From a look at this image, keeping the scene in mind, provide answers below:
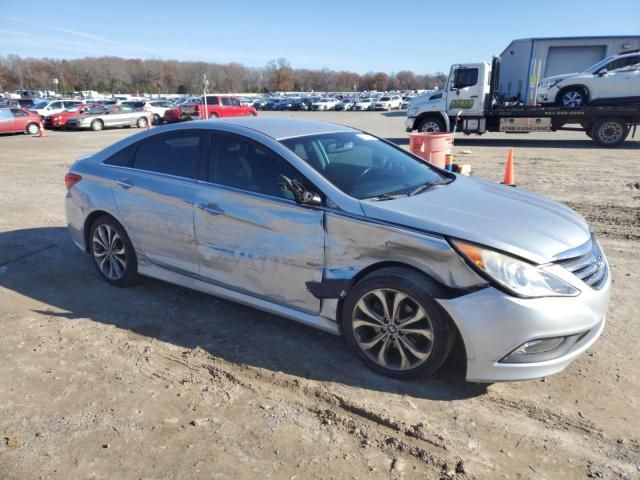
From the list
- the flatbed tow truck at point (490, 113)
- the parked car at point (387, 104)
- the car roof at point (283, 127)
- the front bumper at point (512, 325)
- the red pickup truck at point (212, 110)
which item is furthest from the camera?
the parked car at point (387, 104)

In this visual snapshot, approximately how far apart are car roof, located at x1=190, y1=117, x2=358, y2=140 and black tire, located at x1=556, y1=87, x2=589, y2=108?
15898 mm

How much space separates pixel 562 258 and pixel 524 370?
70 centimetres

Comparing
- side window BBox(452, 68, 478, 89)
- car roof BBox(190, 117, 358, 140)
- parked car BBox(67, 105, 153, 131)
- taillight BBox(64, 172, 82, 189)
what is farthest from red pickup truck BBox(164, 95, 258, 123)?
car roof BBox(190, 117, 358, 140)

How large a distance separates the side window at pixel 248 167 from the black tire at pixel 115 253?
1.25 metres

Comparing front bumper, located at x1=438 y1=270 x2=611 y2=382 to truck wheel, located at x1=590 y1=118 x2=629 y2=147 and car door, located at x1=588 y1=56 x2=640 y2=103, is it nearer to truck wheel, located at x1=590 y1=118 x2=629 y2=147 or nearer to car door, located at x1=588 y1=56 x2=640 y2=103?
truck wheel, located at x1=590 y1=118 x2=629 y2=147

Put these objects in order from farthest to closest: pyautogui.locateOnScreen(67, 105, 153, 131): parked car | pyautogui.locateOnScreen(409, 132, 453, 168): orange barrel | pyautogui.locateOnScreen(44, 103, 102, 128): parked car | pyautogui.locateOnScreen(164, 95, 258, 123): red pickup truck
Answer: pyautogui.locateOnScreen(164, 95, 258, 123): red pickup truck → pyautogui.locateOnScreen(44, 103, 102, 128): parked car → pyautogui.locateOnScreen(67, 105, 153, 131): parked car → pyautogui.locateOnScreen(409, 132, 453, 168): orange barrel

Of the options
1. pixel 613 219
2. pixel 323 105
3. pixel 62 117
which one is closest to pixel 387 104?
pixel 323 105

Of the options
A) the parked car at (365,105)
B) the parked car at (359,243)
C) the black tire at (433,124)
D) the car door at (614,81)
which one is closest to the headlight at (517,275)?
the parked car at (359,243)

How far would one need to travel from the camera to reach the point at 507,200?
145 inches

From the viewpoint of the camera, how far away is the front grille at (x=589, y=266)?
296 centimetres

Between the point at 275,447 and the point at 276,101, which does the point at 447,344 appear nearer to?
the point at 275,447

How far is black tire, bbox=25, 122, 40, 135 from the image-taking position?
82.8ft

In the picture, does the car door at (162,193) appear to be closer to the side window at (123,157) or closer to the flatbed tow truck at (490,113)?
the side window at (123,157)

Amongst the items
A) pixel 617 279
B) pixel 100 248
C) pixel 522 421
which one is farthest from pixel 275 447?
pixel 617 279
